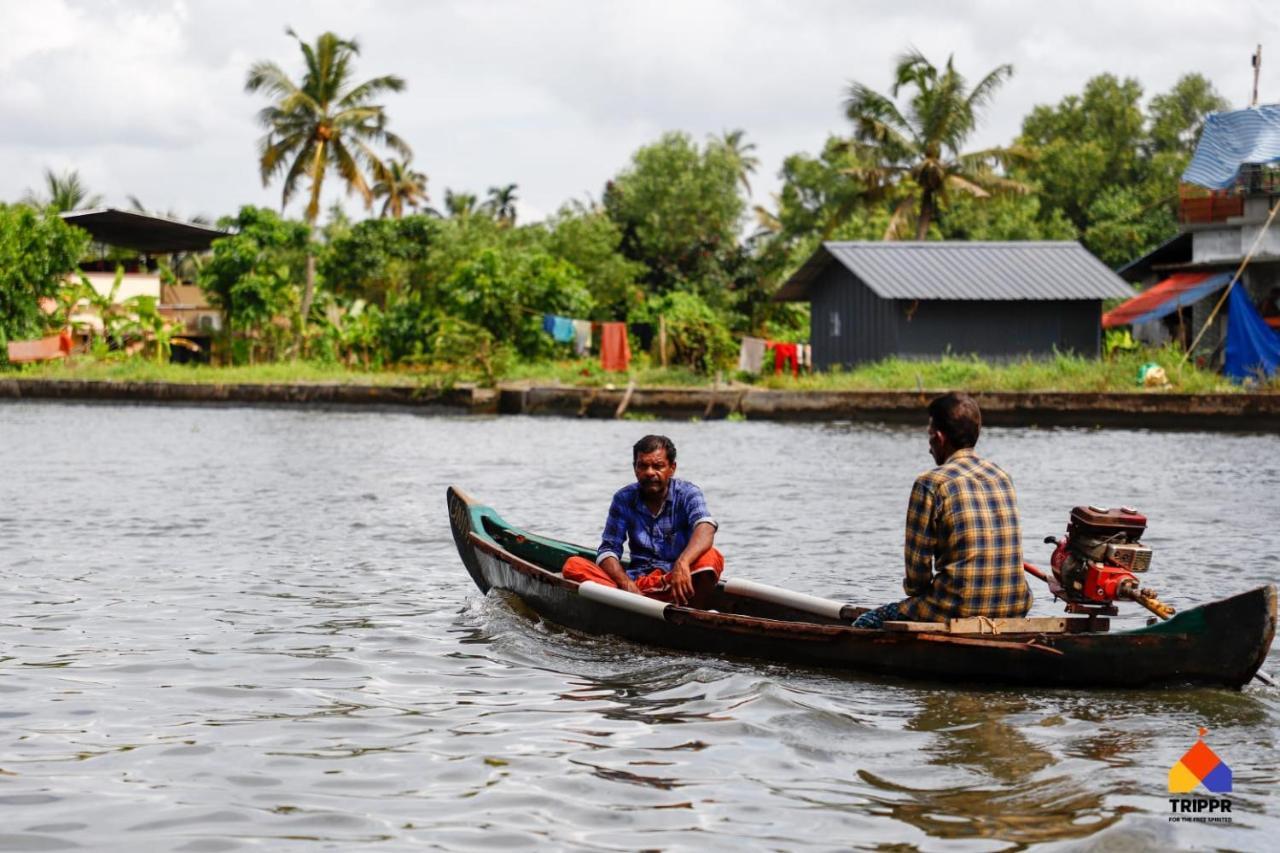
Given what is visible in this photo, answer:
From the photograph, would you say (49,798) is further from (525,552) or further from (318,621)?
(525,552)

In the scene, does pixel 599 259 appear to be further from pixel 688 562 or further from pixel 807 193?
pixel 688 562

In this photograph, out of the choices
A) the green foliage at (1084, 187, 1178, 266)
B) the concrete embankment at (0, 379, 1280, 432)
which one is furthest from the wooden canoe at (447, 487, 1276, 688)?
the green foliage at (1084, 187, 1178, 266)

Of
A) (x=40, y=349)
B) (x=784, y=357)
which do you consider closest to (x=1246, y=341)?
(x=784, y=357)

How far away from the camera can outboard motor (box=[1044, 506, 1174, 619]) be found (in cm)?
645

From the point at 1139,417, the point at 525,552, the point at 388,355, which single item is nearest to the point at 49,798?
the point at 525,552

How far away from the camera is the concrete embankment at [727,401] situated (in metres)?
25.4

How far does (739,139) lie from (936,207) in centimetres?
1950

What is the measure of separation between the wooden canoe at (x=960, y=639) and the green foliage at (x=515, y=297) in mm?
27918

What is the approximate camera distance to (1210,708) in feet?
21.3

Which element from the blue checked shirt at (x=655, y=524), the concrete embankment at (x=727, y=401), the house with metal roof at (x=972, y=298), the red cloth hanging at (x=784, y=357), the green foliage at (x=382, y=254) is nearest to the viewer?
the blue checked shirt at (x=655, y=524)

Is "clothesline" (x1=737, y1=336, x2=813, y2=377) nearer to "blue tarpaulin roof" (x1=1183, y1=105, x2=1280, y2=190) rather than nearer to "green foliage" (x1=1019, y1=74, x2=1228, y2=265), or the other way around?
"blue tarpaulin roof" (x1=1183, y1=105, x2=1280, y2=190)

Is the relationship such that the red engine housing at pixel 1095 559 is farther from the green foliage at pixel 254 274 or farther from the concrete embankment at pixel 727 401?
the green foliage at pixel 254 274

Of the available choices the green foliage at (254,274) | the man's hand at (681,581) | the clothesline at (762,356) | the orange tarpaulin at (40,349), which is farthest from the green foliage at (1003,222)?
the man's hand at (681,581)

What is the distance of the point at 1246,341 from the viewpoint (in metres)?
27.5
